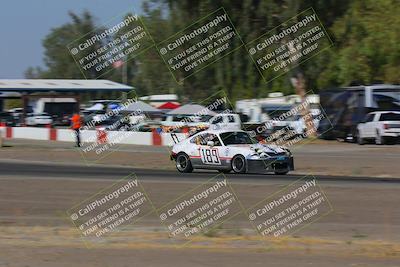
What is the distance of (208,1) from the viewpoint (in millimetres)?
40344

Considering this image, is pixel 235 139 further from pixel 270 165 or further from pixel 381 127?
pixel 381 127

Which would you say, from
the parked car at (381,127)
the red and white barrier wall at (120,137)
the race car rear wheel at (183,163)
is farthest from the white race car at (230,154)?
the parked car at (381,127)

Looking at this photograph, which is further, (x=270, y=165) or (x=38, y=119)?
(x=38, y=119)

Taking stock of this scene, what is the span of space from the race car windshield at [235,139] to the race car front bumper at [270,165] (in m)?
0.84

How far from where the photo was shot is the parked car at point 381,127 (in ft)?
123

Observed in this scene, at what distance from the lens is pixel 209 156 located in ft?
74.2

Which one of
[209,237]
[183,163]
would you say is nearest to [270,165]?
[183,163]

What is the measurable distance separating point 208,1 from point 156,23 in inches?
175

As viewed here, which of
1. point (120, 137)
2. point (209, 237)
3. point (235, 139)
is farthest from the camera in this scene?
point (120, 137)

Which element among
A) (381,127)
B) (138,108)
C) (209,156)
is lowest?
(381,127)

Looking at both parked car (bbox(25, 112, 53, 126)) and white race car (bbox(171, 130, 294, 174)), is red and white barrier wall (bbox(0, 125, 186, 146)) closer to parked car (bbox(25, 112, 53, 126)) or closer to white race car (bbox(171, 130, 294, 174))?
white race car (bbox(171, 130, 294, 174))

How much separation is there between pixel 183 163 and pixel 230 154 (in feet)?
5.72

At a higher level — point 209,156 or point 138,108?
point 138,108

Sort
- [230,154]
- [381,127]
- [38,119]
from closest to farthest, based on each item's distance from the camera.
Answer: [230,154] < [381,127] < [38,119]
